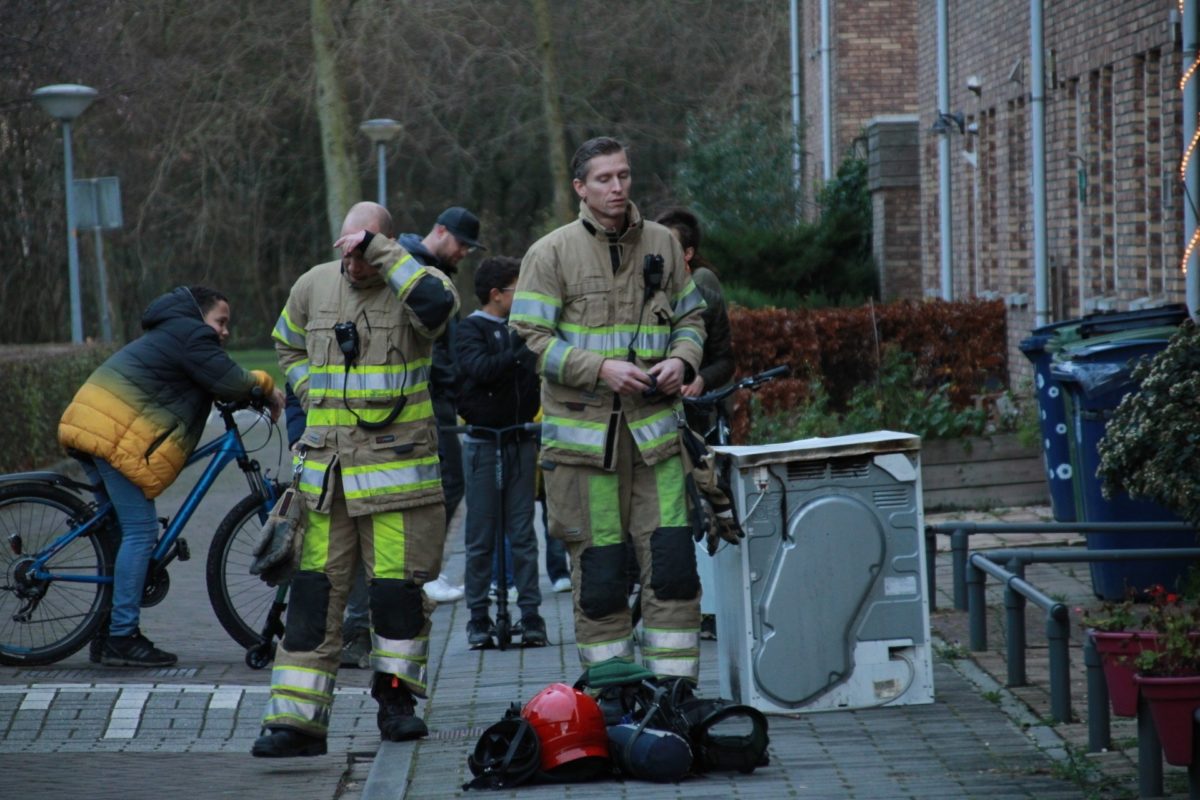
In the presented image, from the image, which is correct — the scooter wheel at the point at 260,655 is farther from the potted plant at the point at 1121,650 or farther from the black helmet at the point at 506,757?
the potted plant at the point at 1121,650

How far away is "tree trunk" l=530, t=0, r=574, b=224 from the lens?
29.4m

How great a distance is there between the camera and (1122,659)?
5.42 meters

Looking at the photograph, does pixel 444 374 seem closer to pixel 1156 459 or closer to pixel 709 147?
pixel 1156 459

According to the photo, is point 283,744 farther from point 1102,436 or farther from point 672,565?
point 1102,436

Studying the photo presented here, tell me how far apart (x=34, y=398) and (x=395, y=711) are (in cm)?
1159

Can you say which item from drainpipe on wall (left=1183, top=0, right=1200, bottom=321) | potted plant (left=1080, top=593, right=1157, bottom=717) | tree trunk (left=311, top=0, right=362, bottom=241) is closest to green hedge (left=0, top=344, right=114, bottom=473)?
tree trunk (left=311, top=0, right=362, bottom=241)

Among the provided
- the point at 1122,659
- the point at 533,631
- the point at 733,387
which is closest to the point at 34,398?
the point at 533,631

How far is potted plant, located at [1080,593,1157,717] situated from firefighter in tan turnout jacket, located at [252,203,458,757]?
2375mm

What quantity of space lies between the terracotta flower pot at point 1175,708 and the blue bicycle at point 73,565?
4.39 m

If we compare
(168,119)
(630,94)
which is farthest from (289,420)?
(630,94)

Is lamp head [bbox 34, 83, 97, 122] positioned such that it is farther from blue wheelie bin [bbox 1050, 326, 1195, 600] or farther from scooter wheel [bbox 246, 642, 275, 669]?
blue wheelie bin [bbox 1050, 326, 1195, 600]

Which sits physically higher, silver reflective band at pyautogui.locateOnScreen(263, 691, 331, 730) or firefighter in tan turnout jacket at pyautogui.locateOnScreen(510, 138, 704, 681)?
firefighter in tan turnout jacket at pyautogui.locateOnScreen(510, 138, 704, 681)

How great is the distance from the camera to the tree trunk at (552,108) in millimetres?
29406

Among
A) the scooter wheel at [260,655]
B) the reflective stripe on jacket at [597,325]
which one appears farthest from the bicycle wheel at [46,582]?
the reflective stripe on jacket at [597,325]
